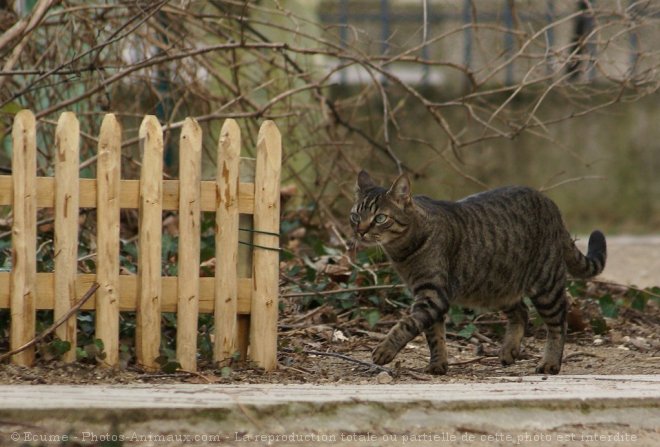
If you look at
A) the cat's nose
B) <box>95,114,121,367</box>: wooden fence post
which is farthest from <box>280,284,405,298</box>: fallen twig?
<box>95,114,121,367</box>: wooden fence post

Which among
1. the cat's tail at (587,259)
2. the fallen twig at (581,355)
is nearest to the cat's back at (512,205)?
the cat's tail at (587,259)

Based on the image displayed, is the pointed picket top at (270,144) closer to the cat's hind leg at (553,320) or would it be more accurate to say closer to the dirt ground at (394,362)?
the dirt ground at (394,362)

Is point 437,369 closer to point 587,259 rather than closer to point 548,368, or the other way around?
point 548,368

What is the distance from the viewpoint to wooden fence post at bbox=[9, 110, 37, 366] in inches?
192

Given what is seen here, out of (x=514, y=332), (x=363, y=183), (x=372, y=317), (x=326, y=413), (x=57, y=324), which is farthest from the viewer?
(x=372, y=317)

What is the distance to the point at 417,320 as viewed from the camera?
5.46 m

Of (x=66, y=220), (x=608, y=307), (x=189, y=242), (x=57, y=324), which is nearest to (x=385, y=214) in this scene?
(x=189, y=242)

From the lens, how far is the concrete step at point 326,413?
12.5 feet

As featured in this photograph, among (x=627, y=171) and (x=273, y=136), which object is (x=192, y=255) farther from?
(x=627, y=171)

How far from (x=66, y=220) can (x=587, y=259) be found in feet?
10.3

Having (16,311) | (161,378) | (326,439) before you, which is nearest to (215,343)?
(161,378)

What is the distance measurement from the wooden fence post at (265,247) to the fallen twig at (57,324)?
77 cm

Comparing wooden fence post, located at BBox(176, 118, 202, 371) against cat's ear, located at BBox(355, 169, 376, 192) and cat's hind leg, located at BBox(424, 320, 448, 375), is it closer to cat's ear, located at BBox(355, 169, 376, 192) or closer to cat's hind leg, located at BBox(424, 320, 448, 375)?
cat's ear, located at BBox(355, 169, 376, 192)

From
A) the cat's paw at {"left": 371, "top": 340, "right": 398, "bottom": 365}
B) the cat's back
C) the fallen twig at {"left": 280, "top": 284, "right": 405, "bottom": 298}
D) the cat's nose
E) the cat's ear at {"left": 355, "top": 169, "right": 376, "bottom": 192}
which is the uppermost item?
the cat's ear at {"left": 355, "top": 169, "right": 376, "bottom": 192}
